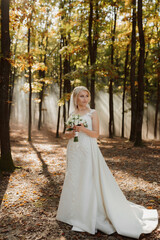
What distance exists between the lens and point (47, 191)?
226 inches

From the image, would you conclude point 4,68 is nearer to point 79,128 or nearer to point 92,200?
point 79,128

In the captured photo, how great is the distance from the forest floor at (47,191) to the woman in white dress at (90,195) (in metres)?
0.17

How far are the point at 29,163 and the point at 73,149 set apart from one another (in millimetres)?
5456

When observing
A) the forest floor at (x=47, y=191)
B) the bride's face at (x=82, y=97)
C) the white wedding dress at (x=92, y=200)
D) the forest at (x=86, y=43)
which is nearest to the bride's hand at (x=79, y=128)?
the white wedding dress at (x=92, y=200)

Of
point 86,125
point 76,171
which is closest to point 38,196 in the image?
point 76,171

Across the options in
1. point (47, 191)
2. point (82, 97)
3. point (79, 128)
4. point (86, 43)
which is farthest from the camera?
point (86, 43)

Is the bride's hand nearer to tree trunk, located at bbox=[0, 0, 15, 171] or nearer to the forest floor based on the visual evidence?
the forest floor

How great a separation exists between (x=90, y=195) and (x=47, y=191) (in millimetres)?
2296

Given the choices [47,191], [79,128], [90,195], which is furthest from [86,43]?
[90,195]

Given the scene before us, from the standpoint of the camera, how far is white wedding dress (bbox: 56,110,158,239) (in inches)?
143

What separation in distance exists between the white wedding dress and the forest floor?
167 mm

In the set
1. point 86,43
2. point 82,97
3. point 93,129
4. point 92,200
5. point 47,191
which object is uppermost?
point 86,43

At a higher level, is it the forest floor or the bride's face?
the bride's face

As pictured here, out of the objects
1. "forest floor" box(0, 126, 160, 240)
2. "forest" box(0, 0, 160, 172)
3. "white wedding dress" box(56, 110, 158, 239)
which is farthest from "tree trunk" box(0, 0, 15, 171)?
"white wedding dress" box(56, 110, 158, 239)
